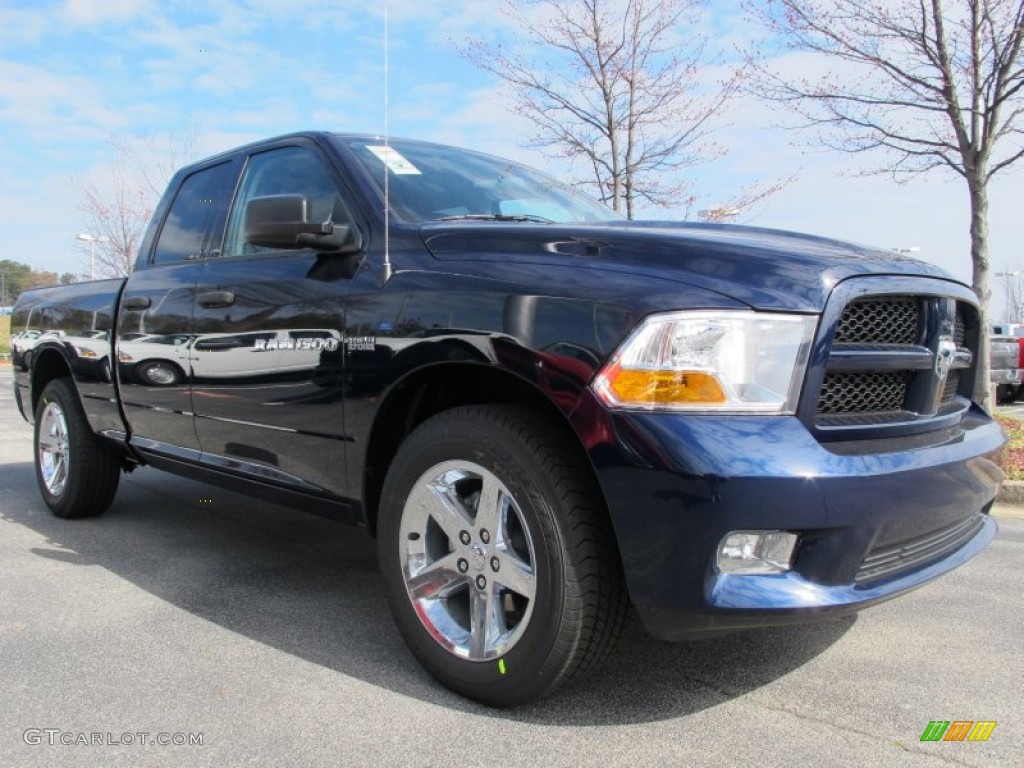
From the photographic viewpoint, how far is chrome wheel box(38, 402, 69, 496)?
487 centimetres

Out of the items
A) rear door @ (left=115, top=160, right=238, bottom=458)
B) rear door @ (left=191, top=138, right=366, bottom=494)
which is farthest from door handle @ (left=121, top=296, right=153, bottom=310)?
A: rear door @ (left=191, top=138, right=366, bottom=494)

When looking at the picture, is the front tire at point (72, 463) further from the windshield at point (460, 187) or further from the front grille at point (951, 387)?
the front grille at point (951, 387)

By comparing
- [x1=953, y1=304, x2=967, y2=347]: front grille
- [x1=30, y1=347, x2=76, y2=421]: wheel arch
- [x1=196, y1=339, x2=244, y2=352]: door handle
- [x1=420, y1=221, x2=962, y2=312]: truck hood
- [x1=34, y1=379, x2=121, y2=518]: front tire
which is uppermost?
[x1=420, y1=221, x2=962, y2=312]: truck hood

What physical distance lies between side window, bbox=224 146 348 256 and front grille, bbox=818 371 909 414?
1818 millimetres

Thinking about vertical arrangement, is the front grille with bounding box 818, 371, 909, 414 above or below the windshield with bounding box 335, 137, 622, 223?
below

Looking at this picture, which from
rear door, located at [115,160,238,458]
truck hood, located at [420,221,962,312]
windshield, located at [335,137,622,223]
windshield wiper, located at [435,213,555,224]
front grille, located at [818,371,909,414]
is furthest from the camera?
rear door, located at [115,160,238,458]

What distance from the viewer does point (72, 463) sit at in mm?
4727

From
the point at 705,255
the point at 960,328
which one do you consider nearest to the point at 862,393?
the point at 705,255

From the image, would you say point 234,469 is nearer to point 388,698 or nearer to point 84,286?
point 388,698

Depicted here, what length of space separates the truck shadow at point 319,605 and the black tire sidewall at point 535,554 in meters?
0.11

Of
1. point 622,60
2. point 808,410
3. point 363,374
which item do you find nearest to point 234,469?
point 363,374

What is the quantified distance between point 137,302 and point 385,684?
8.10 ft

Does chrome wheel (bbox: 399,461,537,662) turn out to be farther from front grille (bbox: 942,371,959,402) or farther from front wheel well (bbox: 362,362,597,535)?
front grille (bbox: 942,371,959,402)

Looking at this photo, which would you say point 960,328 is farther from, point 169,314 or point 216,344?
point 169,314
